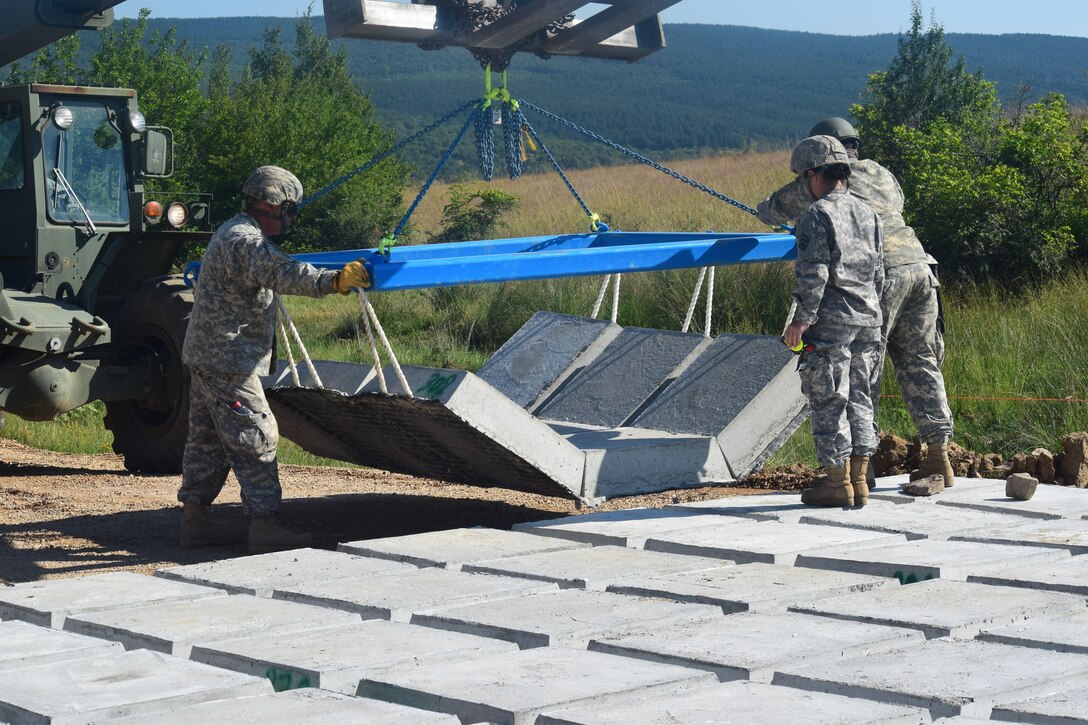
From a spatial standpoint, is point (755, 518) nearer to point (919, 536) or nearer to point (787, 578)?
point (919, 536)

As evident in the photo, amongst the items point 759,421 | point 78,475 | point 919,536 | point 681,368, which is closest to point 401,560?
point 919,536

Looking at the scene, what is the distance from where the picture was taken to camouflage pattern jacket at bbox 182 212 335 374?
652 cm

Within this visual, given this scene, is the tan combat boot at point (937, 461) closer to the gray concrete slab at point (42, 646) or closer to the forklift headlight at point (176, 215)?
the gray concrete slab at point (42, 646)

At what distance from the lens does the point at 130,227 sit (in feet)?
32.5

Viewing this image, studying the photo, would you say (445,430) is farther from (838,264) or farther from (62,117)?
(62,117)

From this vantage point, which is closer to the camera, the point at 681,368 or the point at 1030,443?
the point at 681,368

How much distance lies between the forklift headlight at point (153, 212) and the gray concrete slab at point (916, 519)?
503cm

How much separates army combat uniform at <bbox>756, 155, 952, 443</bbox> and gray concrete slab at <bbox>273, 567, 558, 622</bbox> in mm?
2644

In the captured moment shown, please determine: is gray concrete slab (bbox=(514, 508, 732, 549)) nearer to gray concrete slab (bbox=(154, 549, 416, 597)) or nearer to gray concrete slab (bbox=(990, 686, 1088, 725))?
gray concrete slab (bbox=(154, 549, 416, 597))

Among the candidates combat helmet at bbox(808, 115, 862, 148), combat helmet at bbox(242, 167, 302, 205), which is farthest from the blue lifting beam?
combat helmet at bbox(808, 115, 862, 148)

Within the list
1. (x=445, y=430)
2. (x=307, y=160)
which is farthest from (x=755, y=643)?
(x=307, y=160)

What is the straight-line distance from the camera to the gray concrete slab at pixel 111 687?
363 centimetres

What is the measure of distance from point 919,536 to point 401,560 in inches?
81.4

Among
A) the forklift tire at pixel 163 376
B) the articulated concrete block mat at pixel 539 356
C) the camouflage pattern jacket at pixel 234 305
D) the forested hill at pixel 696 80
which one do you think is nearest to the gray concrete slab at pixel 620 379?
the articulated concrete block mat at pixel 539 356
